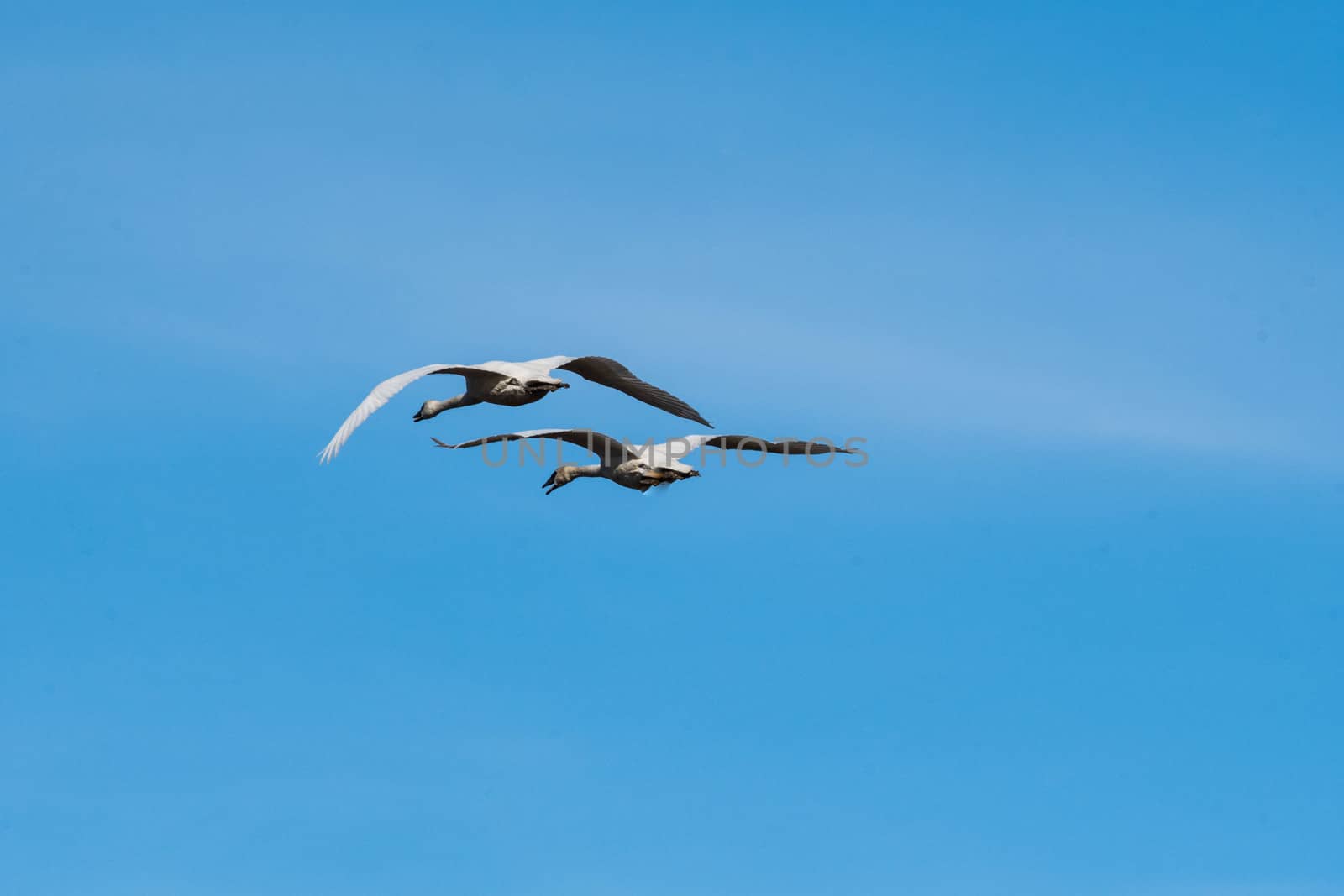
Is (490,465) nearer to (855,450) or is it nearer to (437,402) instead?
(437,402)

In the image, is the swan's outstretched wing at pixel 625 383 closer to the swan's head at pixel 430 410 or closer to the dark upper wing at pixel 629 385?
the dark upper wing at pixel 629 385

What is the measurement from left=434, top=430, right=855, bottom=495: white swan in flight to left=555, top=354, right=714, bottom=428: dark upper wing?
7.86ft

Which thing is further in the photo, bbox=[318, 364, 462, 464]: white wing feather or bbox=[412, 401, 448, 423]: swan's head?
bbox=[412, 401, 448, 423]: swan's head

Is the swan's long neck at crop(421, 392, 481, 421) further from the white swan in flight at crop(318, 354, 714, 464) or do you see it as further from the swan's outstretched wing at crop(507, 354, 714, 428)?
the swan's outstretched wing at crop(507, 354, 714, 428)

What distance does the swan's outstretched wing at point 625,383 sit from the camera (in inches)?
1848

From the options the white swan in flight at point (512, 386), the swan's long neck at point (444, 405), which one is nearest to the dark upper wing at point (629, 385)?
the white swan in flight at point (512, 386)

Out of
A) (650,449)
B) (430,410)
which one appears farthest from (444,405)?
(650,449)

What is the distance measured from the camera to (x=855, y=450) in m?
51.2

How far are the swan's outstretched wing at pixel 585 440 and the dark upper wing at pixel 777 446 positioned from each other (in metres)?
2.27

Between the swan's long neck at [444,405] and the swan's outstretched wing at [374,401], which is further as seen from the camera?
the swan's long neck at [444,405]

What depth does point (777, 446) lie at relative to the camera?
5131 cm

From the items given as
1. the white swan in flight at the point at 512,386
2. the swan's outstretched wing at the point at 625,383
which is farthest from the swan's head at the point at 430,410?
the swan's outstretched wing at the point at 625,383

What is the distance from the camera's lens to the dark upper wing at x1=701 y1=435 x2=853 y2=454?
168 feet

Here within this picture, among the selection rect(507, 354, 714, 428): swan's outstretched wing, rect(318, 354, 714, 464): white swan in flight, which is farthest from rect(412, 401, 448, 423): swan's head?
rect(507, 354, 714, 428): swan's outstretched wing
